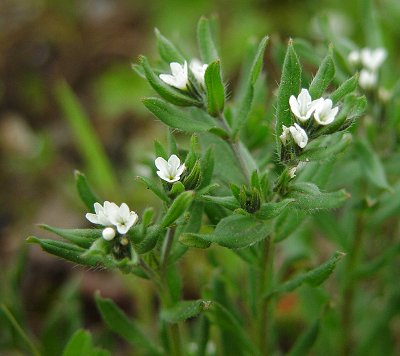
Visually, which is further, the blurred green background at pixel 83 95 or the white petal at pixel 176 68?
the blurred green background at pixel 83 95

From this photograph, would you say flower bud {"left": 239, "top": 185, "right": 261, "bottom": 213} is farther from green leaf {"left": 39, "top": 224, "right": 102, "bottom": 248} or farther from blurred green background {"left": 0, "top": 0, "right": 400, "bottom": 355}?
blurred green background {"left": 0, "top": 0, "right": 400, "bottom": 355}

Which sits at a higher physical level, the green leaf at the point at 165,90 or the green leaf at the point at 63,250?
the green leaf at the point at 165,90

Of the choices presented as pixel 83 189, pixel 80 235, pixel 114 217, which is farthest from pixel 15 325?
pixel 114 217

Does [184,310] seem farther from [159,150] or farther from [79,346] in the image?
[159,150]

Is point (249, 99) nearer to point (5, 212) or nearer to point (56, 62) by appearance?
point (5, 212)

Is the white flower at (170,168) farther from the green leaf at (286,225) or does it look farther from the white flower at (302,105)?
the green leaf at (286,225)

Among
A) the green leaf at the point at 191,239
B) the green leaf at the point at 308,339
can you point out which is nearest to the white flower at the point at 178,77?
the green leaf at the point at 191,239

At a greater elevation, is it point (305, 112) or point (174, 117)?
point (174, 117)

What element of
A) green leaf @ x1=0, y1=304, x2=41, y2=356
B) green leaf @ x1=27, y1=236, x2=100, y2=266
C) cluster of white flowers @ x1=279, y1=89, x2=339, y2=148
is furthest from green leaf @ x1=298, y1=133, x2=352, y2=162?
green leaf @ x1=0, y1=304, x2=41, y2=356

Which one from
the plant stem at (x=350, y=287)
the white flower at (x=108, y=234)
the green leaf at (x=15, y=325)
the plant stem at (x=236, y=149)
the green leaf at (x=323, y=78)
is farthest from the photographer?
the plant stem at (x=350, y=287)
